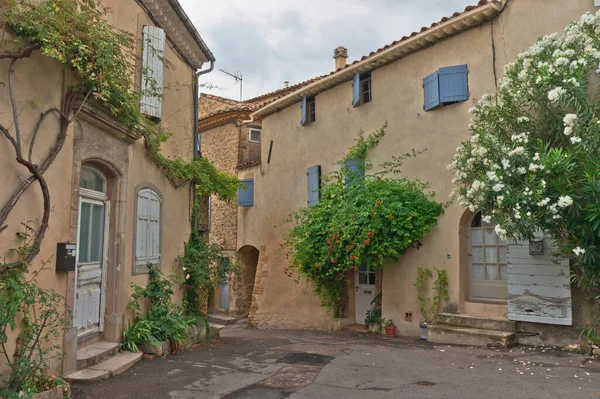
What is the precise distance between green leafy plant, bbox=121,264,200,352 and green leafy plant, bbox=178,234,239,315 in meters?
0.78

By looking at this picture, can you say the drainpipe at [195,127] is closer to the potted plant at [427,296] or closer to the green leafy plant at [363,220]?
the green leafy plant at [363,220]

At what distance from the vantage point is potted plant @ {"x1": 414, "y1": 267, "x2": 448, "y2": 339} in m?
9.52

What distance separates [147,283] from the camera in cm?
779

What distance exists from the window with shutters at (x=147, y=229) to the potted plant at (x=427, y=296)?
17.7 feet

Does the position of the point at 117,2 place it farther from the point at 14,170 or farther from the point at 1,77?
the point at 14,170

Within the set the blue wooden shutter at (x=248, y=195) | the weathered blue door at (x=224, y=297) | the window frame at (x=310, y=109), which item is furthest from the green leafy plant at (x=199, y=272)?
the weathered blue door at (x=224, y=297)

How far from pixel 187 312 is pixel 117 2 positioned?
5601mm

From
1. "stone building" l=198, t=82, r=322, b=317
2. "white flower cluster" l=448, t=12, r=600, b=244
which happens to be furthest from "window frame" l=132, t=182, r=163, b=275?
"stone building" l=198, t=82, r=322, b=317

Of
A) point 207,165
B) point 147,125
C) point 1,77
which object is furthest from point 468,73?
point 1,77

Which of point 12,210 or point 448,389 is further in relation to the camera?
point 448,389

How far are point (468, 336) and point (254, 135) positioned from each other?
37.1 ft

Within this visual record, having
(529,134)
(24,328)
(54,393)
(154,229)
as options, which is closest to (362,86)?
(529,134)

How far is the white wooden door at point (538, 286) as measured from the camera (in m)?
7.87

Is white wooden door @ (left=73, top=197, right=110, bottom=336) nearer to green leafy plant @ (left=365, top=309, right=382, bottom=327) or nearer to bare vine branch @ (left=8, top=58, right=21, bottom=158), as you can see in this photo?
bare vine branch @ (left=8, top=58, right=21, bottom=158)
